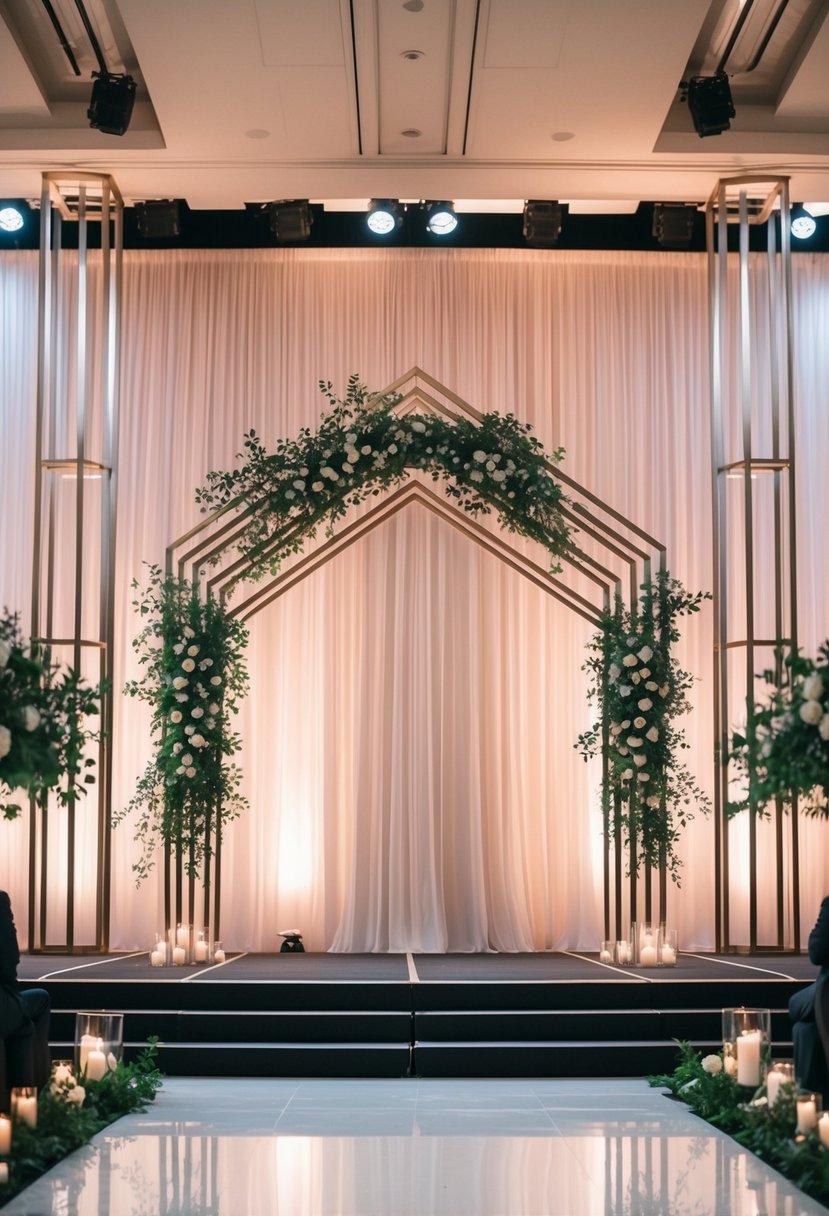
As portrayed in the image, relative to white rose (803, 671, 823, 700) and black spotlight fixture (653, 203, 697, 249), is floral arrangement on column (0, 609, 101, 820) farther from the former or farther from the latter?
black spotlight fixture (653, 203, 697, 249)

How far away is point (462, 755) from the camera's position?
10781 millimetres

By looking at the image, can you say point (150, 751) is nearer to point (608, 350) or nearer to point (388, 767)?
point (388, 767)

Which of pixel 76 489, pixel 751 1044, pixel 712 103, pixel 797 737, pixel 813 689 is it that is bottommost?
pixel 751 1044

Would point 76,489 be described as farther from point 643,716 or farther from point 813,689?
point 813,689

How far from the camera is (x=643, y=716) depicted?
906cm

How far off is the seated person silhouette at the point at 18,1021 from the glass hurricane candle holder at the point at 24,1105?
45 centimetres

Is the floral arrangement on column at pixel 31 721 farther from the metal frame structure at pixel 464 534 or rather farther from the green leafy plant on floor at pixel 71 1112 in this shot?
the metal frame structure at pixel 464 534

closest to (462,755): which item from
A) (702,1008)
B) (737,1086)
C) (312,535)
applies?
(312,535)

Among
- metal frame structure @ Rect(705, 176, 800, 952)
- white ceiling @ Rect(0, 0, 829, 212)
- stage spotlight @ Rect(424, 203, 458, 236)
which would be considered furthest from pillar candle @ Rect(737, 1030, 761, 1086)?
stage spotlight @ Rect(424, 203, 458, 236)

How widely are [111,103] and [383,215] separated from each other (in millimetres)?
2493

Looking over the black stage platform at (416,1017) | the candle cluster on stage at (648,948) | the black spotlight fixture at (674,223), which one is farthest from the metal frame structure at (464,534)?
the black spotlight fixture at (674,223)

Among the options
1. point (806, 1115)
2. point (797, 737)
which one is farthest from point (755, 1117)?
point (797, 737)

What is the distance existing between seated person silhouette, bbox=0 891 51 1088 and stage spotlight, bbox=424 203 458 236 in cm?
675

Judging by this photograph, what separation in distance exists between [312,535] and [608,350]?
325cm
